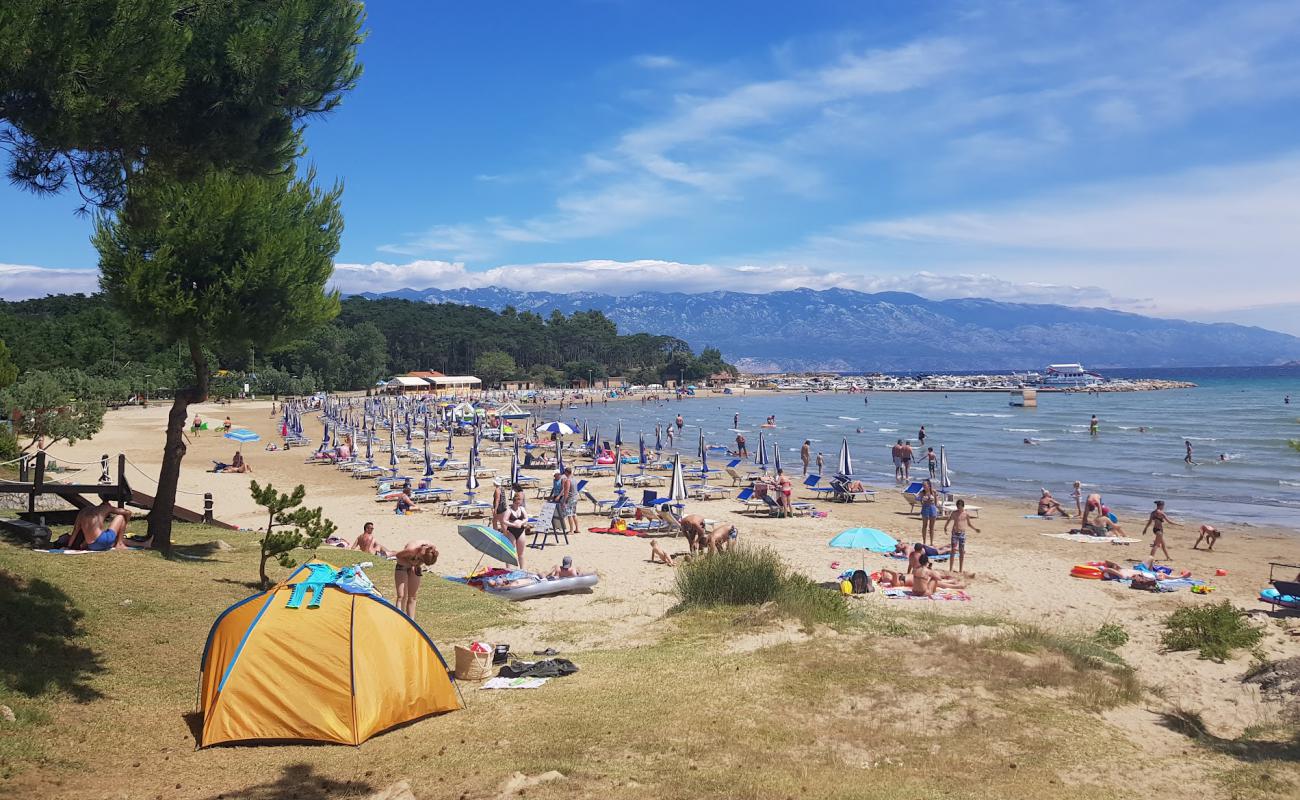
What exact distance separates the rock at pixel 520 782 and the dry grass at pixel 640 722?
0.25ft

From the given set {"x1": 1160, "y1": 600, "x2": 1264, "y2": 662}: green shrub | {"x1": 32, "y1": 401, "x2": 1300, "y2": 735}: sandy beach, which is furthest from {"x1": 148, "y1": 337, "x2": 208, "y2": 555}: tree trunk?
{"x1": 1160, "y1": 600, "x2": 1264, "y2": 662}: green shrub

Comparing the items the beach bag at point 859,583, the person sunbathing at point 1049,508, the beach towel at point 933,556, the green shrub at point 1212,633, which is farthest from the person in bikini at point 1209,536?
the beach bag at point 859,583

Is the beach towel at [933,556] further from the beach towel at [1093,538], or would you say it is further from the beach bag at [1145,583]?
the beach towel at [1093,538]

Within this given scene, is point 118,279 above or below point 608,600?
above

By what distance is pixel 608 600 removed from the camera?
11273 mm

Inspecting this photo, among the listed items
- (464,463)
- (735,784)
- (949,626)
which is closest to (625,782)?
(735,784)

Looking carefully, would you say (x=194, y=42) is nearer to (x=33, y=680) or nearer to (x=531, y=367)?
(x=33, y=680)

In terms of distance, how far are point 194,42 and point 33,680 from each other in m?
5.34

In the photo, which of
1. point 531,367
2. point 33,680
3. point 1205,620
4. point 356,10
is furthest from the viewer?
point 531,367

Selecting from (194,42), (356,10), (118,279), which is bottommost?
(118,279)

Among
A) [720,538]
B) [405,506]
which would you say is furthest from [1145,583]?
[405,506]

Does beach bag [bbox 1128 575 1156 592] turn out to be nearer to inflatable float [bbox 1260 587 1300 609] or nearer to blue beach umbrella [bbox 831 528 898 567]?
inflatable float [bbox 1260 587 1300 609]

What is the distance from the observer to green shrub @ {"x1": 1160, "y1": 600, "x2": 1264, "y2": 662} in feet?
29.1

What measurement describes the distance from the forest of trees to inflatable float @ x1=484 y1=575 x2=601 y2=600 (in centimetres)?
3605
